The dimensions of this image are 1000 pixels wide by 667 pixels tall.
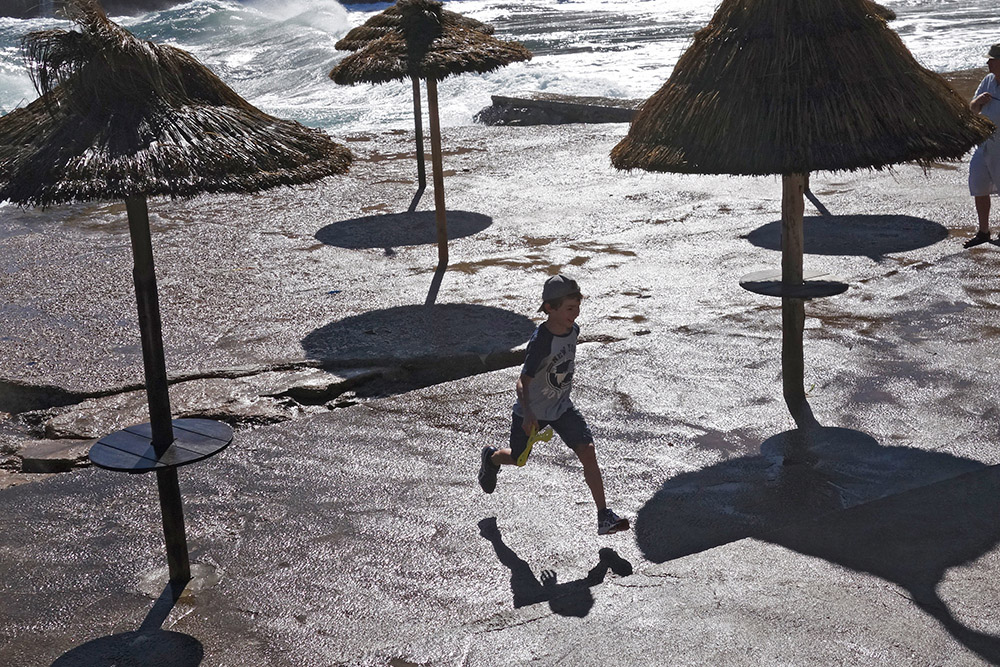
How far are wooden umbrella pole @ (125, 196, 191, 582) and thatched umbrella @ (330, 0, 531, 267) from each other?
5.52 m

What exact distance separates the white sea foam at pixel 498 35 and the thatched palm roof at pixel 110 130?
1921 centimetres

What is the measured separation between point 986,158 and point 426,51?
5184mm

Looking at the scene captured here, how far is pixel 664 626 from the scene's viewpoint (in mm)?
4180

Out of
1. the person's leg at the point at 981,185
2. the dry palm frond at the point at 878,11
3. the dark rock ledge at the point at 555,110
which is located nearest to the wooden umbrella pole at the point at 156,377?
the dry palm frond at the point at 878,11

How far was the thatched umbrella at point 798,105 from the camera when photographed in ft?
19.1

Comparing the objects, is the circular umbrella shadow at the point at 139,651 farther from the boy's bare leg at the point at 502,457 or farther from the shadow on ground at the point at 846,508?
the shadow on ground at the point at 846,508

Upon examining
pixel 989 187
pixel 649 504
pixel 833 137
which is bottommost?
pixel 649 504

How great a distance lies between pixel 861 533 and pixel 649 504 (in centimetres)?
103

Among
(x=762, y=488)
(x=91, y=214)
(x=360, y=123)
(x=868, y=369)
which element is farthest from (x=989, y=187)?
(x=360, y=123)

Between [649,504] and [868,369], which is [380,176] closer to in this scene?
[868,369]

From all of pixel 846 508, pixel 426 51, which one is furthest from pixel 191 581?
pixel 426 51

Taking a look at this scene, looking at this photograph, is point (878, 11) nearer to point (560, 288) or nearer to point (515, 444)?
point (560, 288)

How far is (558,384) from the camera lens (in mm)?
5121

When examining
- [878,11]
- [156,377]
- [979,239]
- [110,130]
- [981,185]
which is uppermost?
[878,11]
